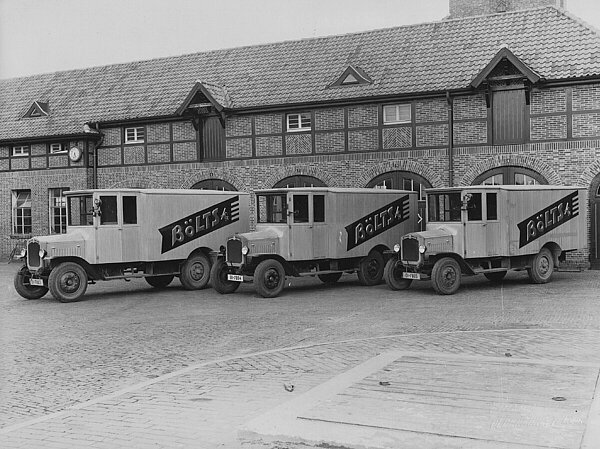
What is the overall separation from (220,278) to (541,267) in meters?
7.70

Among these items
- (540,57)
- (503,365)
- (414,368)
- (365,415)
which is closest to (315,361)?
(414,368)

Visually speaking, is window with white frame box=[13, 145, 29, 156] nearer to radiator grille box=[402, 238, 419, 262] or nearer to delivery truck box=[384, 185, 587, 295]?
delivery truck box=[384, 185, 587, 295]

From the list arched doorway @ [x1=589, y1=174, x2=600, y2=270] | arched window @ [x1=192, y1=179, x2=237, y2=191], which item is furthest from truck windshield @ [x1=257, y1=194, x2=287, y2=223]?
arched doorway @ [x1=589, y1=174, x2=600, y2=270]

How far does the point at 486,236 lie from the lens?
17578mm

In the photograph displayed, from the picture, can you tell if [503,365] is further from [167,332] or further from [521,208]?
[521,208]

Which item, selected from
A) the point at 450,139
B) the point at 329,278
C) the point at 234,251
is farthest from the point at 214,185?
the point at 234,251

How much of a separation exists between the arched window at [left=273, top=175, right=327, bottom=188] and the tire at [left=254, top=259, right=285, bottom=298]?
29.0ft

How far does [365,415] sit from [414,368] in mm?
2091

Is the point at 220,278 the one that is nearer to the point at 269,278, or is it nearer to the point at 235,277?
the point at 235,277

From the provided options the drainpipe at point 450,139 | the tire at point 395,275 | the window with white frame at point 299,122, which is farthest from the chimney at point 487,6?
the tire at point 395,275

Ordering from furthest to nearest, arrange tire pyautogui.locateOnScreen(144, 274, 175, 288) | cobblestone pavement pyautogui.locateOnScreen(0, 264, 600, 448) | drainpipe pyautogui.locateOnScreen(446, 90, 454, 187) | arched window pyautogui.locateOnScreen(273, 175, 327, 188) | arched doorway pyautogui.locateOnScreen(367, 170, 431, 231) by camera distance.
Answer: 1. arched window pyautogui.locateOnScreen(273, 175, 327, 188)
2. arched doorway pyautogui.locateOnScreen(367, 170, 431, 231)
3. drainpipe pyautogui.locateOnScreen(446, 90, 454, 187)
4. tire pyautogui.locateOnScreen(144, 274, 175, 288)
5. cobblestone pavement pyautogui.locateOnScreen(0, 264, 600, 448)

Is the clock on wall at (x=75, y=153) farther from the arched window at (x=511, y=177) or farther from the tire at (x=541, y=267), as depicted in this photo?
the tire at (x=541, y=267)

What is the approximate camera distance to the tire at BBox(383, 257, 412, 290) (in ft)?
58.5

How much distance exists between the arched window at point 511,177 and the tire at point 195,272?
9117 millimetres
